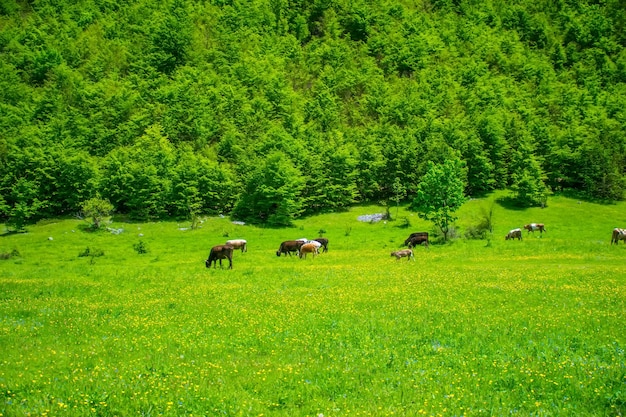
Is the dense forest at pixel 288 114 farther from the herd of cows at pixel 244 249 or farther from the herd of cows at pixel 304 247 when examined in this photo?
the herd of cows at pixel 304 247

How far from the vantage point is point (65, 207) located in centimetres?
9138

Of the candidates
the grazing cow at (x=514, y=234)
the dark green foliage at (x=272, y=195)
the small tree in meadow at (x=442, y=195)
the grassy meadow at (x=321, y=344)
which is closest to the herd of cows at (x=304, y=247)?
the grazing cow at (x=514, y=234)

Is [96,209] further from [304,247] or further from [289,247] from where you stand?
[304,247]

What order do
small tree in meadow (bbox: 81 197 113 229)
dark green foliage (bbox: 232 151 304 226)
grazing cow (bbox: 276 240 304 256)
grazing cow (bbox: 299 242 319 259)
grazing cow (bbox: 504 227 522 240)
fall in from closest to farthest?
grazing cow (bbox: 299 242 319 259), grazing cow (bbox: 276 240 304 256), grazing cow (bbox: 504 227 522 240), small tree in meadow (bbox: 81 197 113 229), dark green foliage (bbox: 232 151 304 226)

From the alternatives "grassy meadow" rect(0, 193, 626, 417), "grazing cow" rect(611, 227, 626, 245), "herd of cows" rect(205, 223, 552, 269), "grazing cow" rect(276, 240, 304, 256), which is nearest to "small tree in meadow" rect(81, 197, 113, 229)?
"herd of cows" rect(205, 223, 552, 269)

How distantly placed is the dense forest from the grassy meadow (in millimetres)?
59975

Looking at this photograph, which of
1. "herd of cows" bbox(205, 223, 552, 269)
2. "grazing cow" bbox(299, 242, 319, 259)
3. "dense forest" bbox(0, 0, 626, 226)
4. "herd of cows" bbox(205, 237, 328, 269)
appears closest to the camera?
"herd of cows" bbox(205, 237, 328, 269)

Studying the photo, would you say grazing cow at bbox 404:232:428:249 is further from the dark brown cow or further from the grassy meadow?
the grassy meadow

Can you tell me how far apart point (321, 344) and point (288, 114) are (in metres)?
128

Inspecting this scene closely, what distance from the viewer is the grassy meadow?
8.78 m

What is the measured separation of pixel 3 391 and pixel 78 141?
11228cm

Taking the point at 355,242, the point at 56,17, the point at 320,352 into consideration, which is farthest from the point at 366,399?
the point at 56,17

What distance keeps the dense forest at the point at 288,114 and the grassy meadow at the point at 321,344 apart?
197ft

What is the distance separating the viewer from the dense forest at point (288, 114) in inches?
3553
